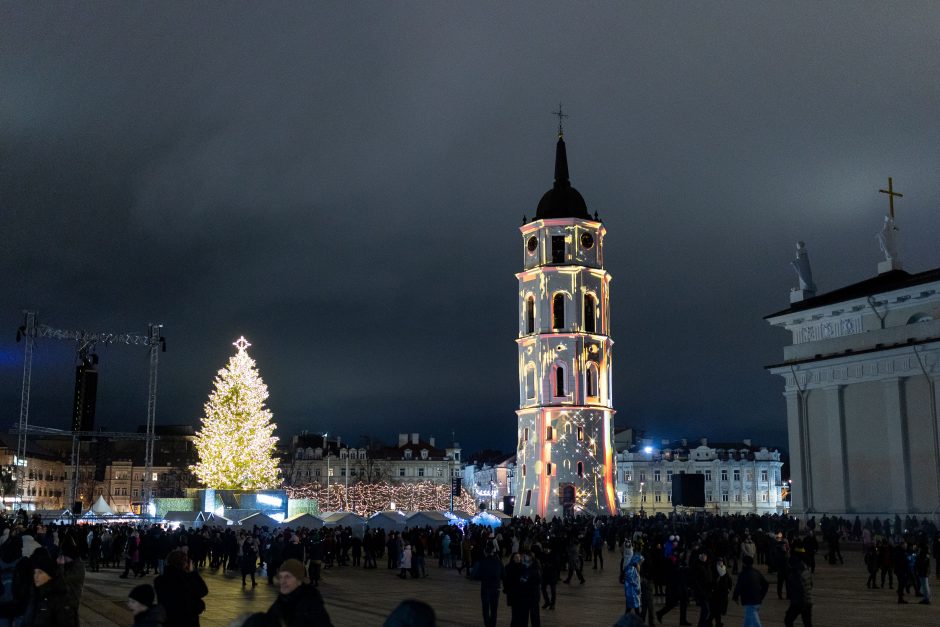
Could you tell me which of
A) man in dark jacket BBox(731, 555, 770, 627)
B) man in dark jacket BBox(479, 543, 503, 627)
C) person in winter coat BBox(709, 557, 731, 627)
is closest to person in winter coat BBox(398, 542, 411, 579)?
man in dark jacket BBox(479, 543, 503, 627)

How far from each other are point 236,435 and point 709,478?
273 feet

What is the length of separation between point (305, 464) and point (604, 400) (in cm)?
6012

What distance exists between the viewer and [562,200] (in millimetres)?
67938

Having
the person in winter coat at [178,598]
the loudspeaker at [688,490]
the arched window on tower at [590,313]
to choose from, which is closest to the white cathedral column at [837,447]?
the loudspeaker at [688,490]

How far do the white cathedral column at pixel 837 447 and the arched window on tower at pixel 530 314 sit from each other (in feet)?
87.3

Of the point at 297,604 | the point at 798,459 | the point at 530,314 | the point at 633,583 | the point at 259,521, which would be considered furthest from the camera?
the point at 530,314

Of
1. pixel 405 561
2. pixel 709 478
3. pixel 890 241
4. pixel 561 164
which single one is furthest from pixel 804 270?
pixel 709 478

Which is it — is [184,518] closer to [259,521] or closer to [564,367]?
[259,521]

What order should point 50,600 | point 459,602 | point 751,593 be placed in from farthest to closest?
point 459,602 < point 751,593 < point 50,600

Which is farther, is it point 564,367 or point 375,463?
point 375,463

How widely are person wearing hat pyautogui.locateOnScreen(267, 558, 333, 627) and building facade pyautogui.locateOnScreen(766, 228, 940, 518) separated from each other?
37.7m

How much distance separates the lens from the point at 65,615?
938cm

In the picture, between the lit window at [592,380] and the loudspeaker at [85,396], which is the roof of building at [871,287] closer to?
the lit window at [592,380]

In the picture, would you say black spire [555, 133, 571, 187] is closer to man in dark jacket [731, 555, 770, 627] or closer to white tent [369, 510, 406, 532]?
white tent [369, 510, 406, 532]
